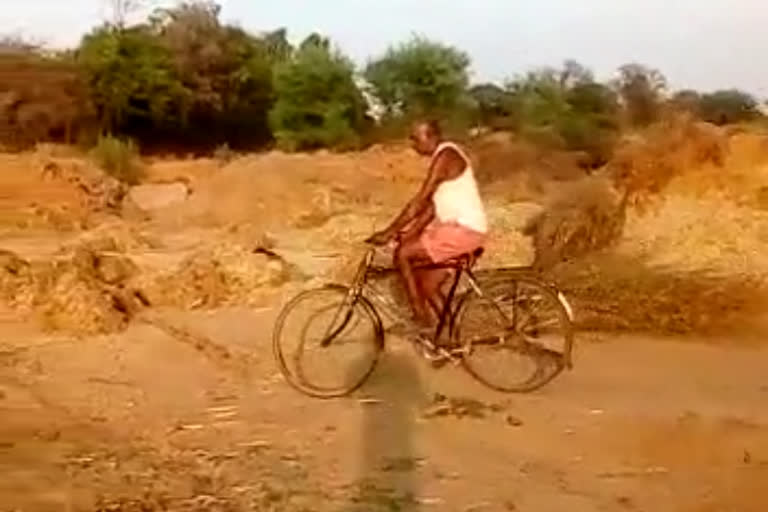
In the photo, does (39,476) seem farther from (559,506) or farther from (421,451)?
(559,506)

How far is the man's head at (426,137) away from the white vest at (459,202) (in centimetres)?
7

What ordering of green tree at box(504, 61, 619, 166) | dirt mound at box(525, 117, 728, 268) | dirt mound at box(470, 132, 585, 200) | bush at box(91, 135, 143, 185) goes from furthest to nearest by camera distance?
green tree at box(504, 61, 619, 166) → bush at box(91, 135, 143, 185) → dirt mound at box(470, 132, 585, 200) → dirt mound at box(525, 117, 728, 268)

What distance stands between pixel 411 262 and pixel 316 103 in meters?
29.8

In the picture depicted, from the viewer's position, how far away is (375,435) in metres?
8.97

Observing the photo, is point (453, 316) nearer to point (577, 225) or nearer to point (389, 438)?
point (389, 438)

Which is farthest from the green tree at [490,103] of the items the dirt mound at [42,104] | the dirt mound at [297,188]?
the dirt mound at [42,104]

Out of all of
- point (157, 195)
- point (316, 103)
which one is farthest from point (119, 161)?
point (316, 103)

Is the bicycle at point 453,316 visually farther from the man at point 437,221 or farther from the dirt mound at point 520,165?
the dirt mound at point 520,165

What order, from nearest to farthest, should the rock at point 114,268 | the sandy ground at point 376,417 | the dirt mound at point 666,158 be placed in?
1. the sandy ground at point 376,417
2. the rock at point 114,268
3. the dirt mound at point 666,158

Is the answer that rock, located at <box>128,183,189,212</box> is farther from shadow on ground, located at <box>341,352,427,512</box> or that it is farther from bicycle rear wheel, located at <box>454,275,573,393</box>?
bicycle rear wheel, located at <box>454,275,573,393</box>

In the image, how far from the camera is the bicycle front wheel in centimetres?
990

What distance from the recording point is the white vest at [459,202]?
9672 millimetres

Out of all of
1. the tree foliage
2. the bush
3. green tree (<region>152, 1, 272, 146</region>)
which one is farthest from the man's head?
green tree (<region>152, 1, 272, 146</region>)

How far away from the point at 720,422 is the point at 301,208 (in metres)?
17.6
